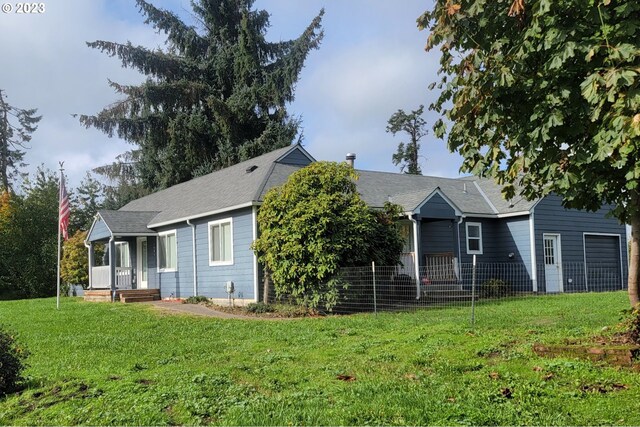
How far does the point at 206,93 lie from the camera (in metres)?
34.3

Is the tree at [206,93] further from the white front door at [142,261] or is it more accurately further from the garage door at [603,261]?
the garage door at [603,261]

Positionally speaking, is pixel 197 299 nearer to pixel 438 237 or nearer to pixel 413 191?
pixel 438 237

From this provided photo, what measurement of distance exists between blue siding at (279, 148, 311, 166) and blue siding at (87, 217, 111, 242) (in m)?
7.15

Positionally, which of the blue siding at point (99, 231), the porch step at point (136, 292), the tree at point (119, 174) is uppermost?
the tree at point (119, 174)

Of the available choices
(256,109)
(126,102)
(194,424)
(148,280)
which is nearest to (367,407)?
(194,424)

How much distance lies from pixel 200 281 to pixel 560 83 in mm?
15055

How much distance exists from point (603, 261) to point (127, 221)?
1941cm

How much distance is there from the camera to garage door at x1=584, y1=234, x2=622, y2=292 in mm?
22328

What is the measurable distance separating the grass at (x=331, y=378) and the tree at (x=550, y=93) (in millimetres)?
1988

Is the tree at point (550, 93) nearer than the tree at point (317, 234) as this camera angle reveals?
Yes

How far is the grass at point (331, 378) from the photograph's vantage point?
15.6ft

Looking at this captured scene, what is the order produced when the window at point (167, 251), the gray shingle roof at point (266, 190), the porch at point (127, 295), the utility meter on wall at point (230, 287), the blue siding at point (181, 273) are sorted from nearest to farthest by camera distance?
the utility meter on wall at point (230, 287) < the gray shingle roof at point (266, 190) < the blue siding at point (181, 273) < the porch at point (127, 295) < the window at point (167, 251)

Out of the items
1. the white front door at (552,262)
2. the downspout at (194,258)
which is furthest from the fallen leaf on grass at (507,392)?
the white front door at (552,262)

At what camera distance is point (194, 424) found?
4680mm
